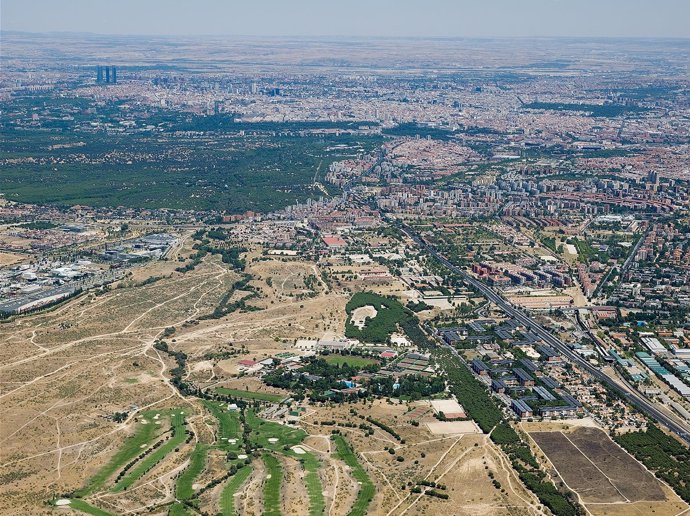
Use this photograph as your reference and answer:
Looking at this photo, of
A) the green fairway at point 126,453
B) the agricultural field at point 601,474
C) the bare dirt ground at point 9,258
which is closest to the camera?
the agricultural field at point 601,474

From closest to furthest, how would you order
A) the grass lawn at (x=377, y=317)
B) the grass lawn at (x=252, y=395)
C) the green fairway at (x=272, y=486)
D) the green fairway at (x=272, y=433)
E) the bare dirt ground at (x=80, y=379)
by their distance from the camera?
the green fairway at (x=272, y=486), the bare dirt ground at (x=80, y=379), the green fairway at (x=272, y=433), the grass lawn at (x=252, y=395), the grass lawn at (x=377, y=317)

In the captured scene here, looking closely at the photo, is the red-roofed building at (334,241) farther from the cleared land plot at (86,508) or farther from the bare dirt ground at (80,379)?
the cleared land plot at (86,508)

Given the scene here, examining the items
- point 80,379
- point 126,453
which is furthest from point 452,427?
point 80,379

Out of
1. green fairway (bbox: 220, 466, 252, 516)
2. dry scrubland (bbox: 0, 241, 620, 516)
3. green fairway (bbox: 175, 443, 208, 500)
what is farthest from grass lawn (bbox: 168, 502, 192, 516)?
green fairway (bbox: 220, 466, 252, 516)

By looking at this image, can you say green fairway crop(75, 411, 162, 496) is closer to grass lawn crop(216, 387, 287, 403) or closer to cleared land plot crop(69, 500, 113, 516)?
cleared land plot crop(69, 500, 113, 516)

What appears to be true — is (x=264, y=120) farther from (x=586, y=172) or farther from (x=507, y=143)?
(x=586, y=172)

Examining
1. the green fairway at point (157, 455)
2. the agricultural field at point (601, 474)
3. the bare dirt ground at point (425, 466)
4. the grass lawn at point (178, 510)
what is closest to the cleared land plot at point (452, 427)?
the bare dirt ground at point (425, 466)
